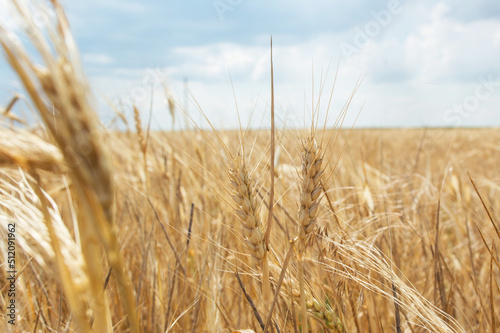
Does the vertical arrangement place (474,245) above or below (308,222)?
below

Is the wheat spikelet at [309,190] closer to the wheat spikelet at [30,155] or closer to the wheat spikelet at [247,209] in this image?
the wheat spikelet at [247,209]

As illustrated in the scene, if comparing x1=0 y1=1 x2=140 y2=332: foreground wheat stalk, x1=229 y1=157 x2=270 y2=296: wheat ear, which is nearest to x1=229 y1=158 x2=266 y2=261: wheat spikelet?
x1=229 y1=157 x2=270 y2=296: wheat ear

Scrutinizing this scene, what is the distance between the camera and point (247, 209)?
69cm

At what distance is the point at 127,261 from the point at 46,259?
1.05 m

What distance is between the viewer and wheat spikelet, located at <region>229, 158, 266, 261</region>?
660mm

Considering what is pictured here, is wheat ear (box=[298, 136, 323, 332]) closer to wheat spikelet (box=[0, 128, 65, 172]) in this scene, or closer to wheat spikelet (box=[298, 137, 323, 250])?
wheat spikelet (box=[298, 137, 323, 250])

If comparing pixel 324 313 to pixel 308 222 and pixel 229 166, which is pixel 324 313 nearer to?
pixel 308 222

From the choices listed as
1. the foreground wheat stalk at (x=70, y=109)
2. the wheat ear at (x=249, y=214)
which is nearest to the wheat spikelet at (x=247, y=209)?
the wheat ear at (x=249, y=214)

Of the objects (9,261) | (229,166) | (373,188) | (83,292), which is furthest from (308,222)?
(373,188)

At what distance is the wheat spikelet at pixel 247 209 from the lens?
0.66 metres

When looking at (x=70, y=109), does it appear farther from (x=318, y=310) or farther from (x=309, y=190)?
(x=318, y=310)

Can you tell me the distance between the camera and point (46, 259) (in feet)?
1.66

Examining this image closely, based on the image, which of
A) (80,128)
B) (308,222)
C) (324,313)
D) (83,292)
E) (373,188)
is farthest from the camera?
(373,188)

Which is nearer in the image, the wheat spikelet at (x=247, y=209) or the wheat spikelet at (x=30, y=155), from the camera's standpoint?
the wheat spikelet at (x=30, y=155)
